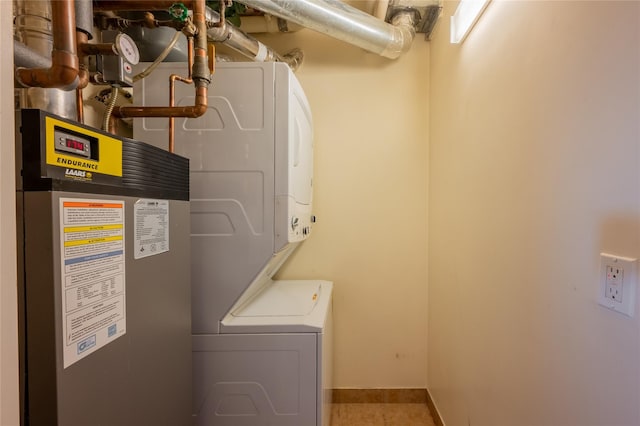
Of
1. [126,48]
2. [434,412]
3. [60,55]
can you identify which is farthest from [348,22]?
[434,412]

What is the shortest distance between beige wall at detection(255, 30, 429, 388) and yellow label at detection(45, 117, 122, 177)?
1460 millimetres

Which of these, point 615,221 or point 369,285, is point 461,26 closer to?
point 615,221

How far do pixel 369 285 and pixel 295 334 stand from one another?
0.98 meters

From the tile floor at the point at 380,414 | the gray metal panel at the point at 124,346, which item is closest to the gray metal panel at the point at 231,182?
the gray metal panel at the point at 124,346

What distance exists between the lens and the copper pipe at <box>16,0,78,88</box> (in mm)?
597

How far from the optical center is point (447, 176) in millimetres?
1707

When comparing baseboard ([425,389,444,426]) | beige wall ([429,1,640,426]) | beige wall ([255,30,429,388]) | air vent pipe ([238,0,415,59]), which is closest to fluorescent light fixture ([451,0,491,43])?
beige wall ([429,1,640,426])

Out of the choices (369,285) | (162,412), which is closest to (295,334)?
(162,412)

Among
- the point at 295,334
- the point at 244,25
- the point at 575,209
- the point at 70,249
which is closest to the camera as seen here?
the point at 70,249

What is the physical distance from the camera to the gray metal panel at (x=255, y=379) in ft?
3.88

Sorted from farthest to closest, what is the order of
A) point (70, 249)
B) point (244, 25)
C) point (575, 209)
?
point (244, 25)
point (575, 209)
point (70, 249)

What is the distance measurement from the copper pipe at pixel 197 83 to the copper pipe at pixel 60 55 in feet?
1.43

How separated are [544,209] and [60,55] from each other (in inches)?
48.9

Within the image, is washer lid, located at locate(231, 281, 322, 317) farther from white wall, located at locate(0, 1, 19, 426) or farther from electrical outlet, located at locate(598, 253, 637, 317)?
electrical outlet, located at locate(598, 253, 637, 317)
